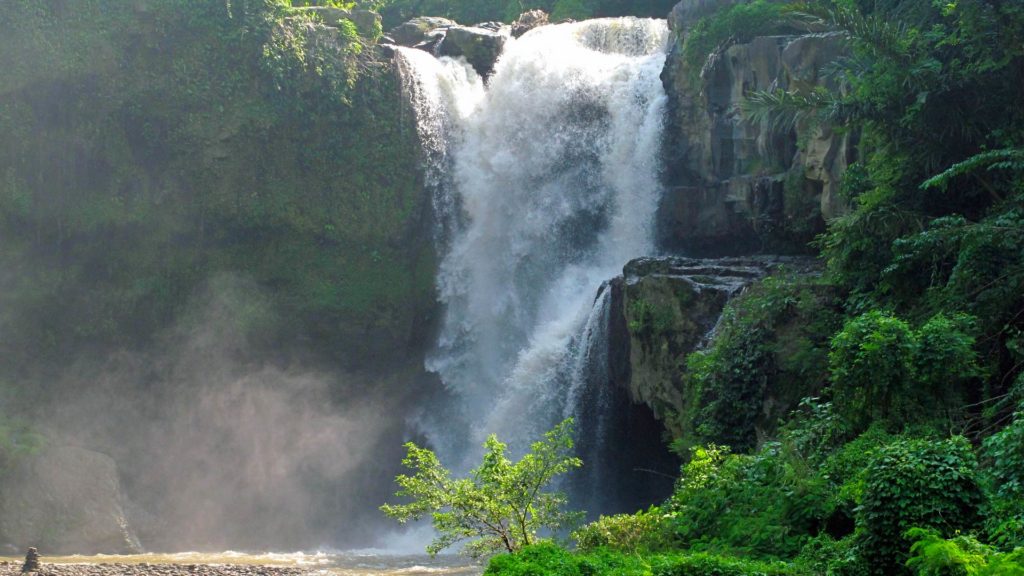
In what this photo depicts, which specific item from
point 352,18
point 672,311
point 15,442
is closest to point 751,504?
point 672,311

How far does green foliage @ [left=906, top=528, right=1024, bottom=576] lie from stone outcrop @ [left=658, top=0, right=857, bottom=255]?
1290 centimetres

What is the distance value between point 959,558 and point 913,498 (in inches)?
56.1

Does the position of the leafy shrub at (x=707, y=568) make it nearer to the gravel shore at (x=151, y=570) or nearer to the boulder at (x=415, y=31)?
the gravel shore at (x=151, y=570)

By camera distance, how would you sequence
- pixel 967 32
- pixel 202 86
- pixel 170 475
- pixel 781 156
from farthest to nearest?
pixel 202 86
pixel 170 475
pixel 781 156
pixel 967 32

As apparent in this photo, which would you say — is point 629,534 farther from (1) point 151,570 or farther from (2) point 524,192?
(2) point 524,192

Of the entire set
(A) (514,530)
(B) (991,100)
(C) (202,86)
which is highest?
(C) (202,86)

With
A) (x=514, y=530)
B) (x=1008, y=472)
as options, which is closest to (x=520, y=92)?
(x=514, y=530)

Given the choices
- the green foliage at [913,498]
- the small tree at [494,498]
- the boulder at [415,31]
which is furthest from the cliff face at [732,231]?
the boulder at [415,31]

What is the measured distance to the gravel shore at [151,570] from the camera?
63.1 feet

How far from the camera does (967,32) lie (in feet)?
55.0

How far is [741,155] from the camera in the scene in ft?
84.6

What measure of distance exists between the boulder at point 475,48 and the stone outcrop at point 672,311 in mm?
12414

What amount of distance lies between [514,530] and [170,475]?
633 inches

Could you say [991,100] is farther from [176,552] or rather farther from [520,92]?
[176,552]
